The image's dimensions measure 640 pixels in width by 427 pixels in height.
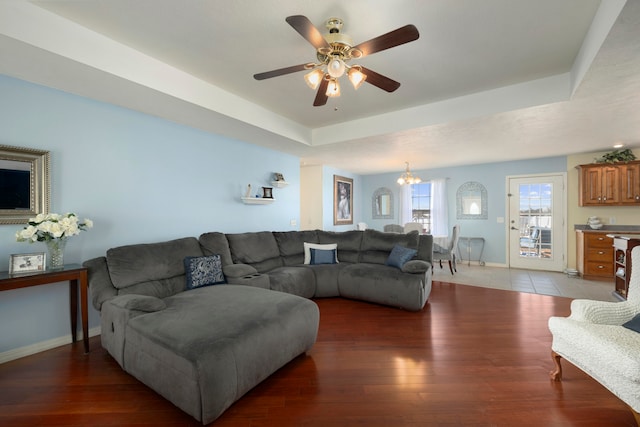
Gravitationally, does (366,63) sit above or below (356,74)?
above

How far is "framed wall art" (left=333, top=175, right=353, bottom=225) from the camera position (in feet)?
23.5

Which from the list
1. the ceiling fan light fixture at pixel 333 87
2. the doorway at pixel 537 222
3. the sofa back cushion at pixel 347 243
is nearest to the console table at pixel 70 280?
the ceiling fan light fixture at pixel 333 87

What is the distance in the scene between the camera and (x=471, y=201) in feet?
22.3

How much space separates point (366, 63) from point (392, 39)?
103 cm

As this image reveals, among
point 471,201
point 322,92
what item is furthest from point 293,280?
point 471,201

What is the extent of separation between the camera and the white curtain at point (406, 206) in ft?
24.8

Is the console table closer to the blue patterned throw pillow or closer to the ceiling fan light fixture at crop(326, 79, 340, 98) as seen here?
the blue patterned throw pillow

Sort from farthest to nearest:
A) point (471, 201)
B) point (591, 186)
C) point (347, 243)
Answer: point (471, 201)
point (591, 186)
point (347, 243)

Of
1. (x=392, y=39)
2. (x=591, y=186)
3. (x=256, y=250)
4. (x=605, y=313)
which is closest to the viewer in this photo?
(x=392, y=39)

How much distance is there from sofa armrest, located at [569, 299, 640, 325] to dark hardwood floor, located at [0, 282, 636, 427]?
1.55 feet

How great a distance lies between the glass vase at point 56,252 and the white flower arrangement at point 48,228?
0.05 meters

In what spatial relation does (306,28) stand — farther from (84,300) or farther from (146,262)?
(84,300)

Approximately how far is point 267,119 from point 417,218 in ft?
16.9

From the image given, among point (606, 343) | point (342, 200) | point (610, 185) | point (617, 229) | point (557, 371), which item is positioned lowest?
point (557, 371)
